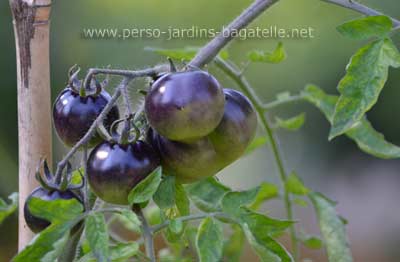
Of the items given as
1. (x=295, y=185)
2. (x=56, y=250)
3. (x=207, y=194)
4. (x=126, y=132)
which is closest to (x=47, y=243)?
(x=56, y=250)

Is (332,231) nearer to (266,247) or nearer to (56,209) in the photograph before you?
(266,247)

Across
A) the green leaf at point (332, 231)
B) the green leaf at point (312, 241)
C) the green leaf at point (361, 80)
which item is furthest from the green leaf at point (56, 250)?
the green leaf at point (312, 241)

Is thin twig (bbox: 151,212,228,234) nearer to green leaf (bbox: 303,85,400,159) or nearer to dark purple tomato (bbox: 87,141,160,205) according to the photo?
dark purple tomato (bbox: 87,141,160,205)

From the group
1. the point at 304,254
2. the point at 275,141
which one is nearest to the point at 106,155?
the point at 275,141

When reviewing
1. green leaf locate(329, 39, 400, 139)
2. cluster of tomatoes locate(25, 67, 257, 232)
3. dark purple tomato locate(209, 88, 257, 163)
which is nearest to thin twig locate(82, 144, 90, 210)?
cluster of tomatoes locate(25, 67, 257, 232)

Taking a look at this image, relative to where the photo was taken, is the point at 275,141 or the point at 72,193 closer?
the point at 72,193

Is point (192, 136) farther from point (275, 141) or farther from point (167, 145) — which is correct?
point (275, 141)

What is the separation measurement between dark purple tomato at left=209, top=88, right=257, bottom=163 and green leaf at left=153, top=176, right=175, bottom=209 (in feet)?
0.18

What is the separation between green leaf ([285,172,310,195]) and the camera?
92 centimetres

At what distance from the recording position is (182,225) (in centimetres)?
62

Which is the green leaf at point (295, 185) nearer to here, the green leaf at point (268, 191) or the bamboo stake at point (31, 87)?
the green leaf at point (268, 191)

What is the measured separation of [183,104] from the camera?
58 centimetres

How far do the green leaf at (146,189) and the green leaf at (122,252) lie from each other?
0.04 m

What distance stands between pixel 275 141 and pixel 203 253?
1.17 ft
